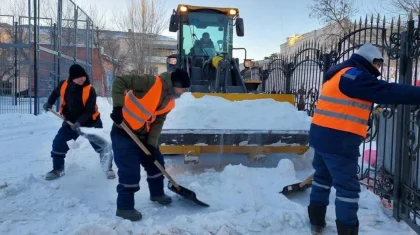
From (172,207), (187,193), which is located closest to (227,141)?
(187,193)

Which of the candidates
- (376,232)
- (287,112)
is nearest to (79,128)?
(287,112)

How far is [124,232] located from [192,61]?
17.1 ft

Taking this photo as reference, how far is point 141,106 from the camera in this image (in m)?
3.93

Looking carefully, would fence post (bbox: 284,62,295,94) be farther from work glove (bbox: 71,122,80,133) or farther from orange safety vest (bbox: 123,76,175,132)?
orange safety vest (bbox: 123,76,175,132)

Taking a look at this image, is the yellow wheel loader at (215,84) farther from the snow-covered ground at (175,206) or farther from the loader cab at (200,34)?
the snow-covered ground at (175,206)

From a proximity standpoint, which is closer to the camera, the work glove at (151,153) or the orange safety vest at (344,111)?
the orange safety vest at (344,111)

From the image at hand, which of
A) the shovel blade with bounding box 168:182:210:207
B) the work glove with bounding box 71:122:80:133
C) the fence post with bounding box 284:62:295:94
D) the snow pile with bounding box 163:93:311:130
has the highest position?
the fence post with bounding box 284:62:295:94

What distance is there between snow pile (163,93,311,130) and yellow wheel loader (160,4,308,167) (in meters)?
0.12

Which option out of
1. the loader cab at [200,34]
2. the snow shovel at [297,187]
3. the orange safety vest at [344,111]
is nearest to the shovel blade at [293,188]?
the snow shovel at [297,187]

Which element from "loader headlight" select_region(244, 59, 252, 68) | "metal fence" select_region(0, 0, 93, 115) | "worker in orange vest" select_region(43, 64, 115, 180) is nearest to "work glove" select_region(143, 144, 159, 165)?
"worker in orange vest" select_region(43, 64, 115, 180)

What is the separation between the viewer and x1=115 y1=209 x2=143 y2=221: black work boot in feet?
12.3

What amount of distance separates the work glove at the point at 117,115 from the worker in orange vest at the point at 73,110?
5.40 feet

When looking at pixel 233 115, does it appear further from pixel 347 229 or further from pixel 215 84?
pixel 347 229

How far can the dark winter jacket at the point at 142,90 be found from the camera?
373cm
